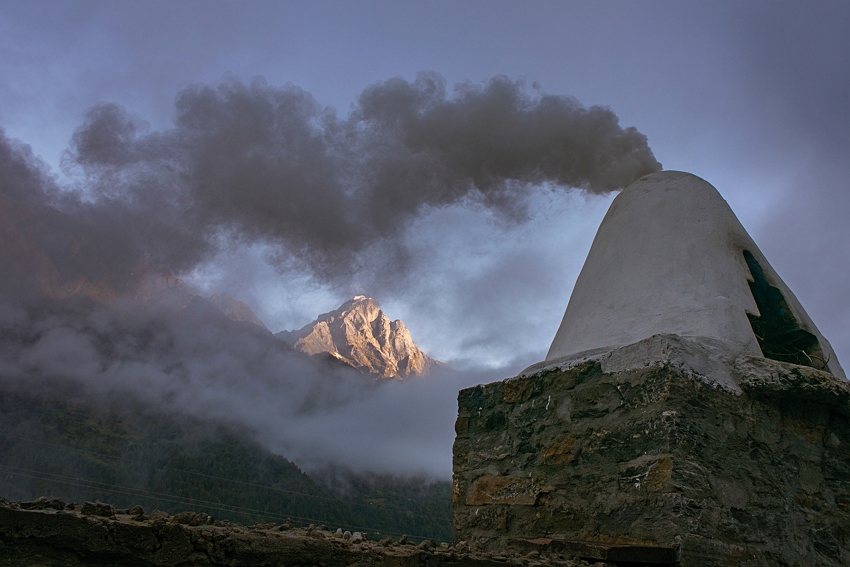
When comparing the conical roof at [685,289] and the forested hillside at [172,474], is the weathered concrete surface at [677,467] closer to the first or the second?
the conical roof at [685,289]

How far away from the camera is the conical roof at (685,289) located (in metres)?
3.56

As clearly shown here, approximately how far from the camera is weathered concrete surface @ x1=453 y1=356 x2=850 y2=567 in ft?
8.68

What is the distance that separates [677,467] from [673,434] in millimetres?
158

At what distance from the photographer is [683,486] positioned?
261cm

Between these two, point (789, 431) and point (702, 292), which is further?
point (702, 292)

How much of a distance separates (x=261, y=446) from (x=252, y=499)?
1049 centimetres

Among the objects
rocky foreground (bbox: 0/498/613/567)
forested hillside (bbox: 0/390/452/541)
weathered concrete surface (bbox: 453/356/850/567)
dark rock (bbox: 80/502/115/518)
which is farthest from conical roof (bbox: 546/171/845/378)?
forested hillside (bbox: 0/390/452/541)

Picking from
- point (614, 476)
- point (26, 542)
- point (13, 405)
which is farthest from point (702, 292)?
point (13, 405)

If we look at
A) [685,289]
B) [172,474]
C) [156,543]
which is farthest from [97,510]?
[172,474]

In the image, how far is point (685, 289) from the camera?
375cm

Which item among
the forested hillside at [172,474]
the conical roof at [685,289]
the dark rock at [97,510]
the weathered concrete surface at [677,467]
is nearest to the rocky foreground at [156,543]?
the dark rock at [97,510]

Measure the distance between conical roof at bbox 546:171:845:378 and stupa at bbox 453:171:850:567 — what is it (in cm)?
1

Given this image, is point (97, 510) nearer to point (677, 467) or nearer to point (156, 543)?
point (156, 543)

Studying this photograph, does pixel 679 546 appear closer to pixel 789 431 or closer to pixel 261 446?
pixel 789 431
